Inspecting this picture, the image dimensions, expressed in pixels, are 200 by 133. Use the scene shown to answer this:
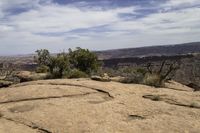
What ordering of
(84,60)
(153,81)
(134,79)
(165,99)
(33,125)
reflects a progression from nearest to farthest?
(33,125) < (165,99) < (153,81) < (134,79) < (84,60)

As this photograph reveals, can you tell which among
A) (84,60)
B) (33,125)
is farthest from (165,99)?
(84,60)

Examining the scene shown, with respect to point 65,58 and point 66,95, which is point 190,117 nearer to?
point 66,95

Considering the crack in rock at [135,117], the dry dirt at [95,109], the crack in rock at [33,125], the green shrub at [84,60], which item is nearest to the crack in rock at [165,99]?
the dry dirt at [95,109]

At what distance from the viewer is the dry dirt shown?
7.98 metres

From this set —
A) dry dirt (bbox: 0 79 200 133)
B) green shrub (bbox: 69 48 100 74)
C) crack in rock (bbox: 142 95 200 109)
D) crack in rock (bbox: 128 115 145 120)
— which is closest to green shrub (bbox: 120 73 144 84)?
dry dirt (bbox: 0 79 200 133)

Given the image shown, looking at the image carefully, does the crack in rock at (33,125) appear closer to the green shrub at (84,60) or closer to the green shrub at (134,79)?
the green shrub at (134,79)

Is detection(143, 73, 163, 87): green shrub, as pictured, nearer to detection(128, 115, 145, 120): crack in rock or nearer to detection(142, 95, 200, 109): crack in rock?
detection(142, 95, 200, 109): crack in rock

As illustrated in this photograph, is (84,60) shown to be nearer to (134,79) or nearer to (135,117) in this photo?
(134,79)

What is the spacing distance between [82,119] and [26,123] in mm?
1432

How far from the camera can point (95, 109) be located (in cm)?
922

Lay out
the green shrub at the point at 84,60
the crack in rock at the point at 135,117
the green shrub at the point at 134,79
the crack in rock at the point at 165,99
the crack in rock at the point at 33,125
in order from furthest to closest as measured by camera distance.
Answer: the green shrub at the point at 84,60, the green shrub at the point at 134,79, the crack in rock at the point at 165,99, the crack in rock at the point at 135,117, the crack in rock at the point at 33,125

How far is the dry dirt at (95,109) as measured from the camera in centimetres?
798

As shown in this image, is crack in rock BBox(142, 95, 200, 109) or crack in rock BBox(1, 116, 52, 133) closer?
crack in rock BBox(1, 116, 52, 133)

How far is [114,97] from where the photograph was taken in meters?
10.8
